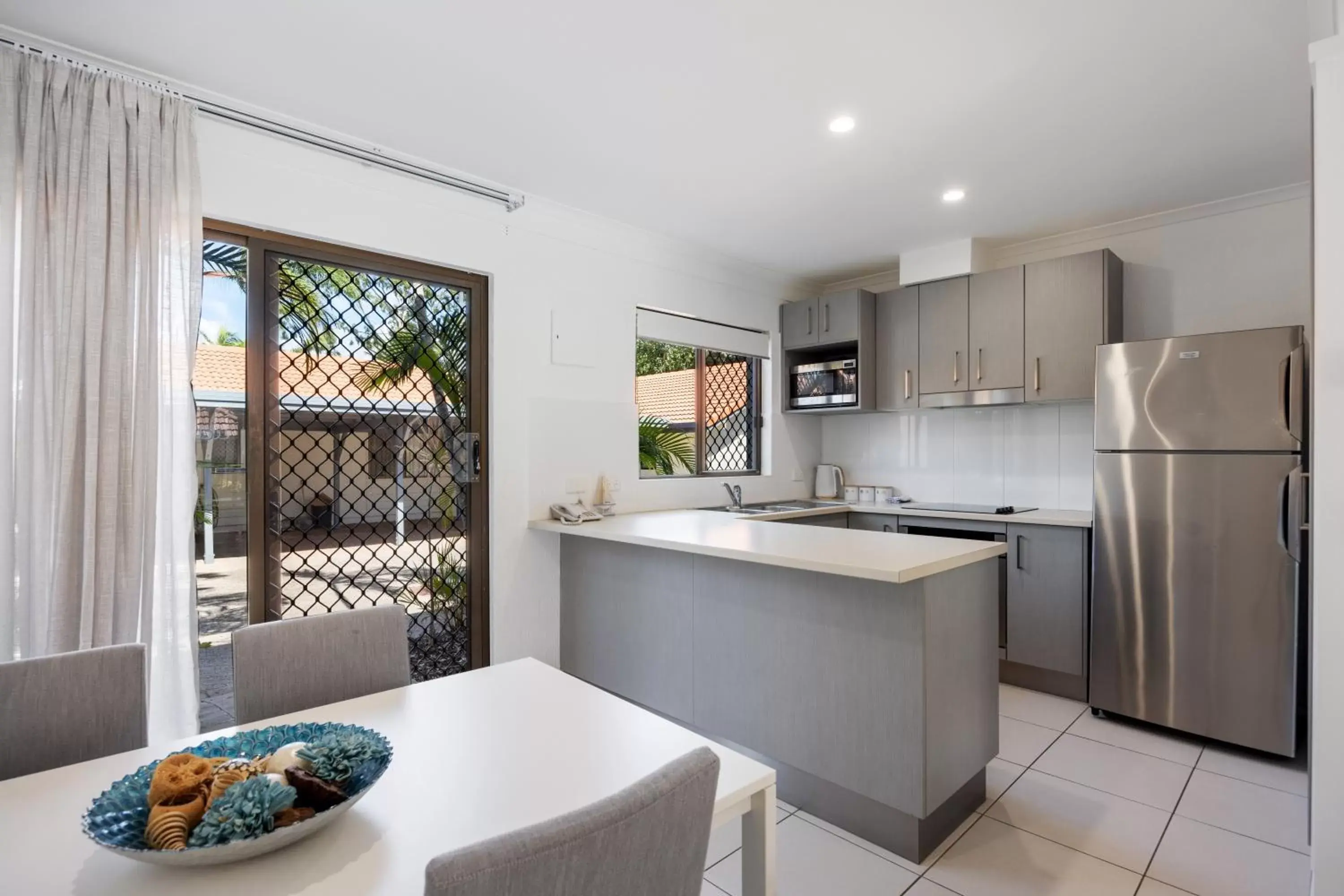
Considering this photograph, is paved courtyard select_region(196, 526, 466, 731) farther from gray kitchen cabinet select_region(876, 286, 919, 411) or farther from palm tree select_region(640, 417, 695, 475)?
gray kitchen cabinet select_region(876, 286, 919, 411)

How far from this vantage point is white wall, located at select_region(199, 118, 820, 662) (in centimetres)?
250

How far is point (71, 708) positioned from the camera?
4.15ft

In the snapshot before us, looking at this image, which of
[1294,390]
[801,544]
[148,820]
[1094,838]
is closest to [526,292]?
[801,544]

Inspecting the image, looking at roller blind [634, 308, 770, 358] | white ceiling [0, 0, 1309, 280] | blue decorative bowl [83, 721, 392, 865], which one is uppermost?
white ceiling [0, 0, 1309, 280]

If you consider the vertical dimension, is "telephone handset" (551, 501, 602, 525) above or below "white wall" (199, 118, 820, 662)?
below

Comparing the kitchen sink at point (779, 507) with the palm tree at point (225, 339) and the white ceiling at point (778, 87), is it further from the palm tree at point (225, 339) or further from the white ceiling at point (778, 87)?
the palm tree at point (225, 339)

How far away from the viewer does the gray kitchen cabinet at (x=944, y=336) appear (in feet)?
12.4

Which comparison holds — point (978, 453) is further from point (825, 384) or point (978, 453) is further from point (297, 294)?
point (297, 294)

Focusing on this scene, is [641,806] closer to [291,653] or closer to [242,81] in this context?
[291,653]

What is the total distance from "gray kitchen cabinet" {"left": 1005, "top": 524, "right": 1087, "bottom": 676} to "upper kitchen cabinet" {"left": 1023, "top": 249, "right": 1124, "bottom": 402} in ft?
2.49

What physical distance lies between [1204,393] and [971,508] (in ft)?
4.48

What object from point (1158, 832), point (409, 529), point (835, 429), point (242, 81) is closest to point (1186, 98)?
point (1158, 832)

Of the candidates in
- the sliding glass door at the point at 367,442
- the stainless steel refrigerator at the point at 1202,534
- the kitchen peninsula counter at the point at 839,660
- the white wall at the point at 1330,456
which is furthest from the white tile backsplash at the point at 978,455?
the sliding glass door at the point at 367,442

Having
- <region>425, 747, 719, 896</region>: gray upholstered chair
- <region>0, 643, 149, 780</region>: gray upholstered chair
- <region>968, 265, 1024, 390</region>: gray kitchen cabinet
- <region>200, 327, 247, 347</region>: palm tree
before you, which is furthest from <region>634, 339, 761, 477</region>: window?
<region>425, 747, 719, 896</region>: gray upholstered chair
